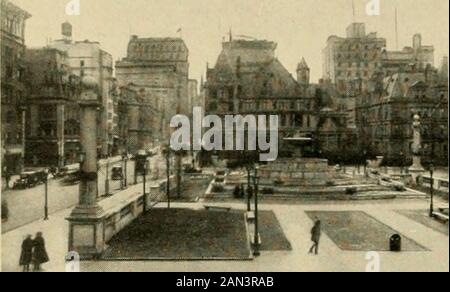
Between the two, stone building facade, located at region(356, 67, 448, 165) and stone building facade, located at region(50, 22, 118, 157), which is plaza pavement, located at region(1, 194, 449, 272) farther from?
stone building facade, located at region(356, 67, 448, 165)

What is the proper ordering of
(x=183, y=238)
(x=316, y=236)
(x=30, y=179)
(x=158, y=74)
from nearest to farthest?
(x=316, y=236) → (x=183, y=238) → (x=30, y=179) → (x=158, y=74)

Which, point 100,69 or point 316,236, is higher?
point 100,69

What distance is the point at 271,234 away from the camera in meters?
18.8

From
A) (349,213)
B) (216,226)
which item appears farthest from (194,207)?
(349,213)

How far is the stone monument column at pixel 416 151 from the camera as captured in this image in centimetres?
2377

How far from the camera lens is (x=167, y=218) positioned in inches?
842

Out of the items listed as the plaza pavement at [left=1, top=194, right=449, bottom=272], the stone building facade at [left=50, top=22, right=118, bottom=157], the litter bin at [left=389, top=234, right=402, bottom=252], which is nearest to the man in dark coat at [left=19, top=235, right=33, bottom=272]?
the plaza pavement at [left=1, top=194, right=449, bottom=272]

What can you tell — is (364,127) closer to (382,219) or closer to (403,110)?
(403,110)

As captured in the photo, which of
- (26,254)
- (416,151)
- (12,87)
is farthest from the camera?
(416,151)

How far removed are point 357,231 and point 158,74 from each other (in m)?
17.1

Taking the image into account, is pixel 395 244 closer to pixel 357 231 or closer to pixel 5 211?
pixel 357 231

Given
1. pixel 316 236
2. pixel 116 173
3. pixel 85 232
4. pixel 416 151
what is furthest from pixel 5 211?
pixel 416 151
